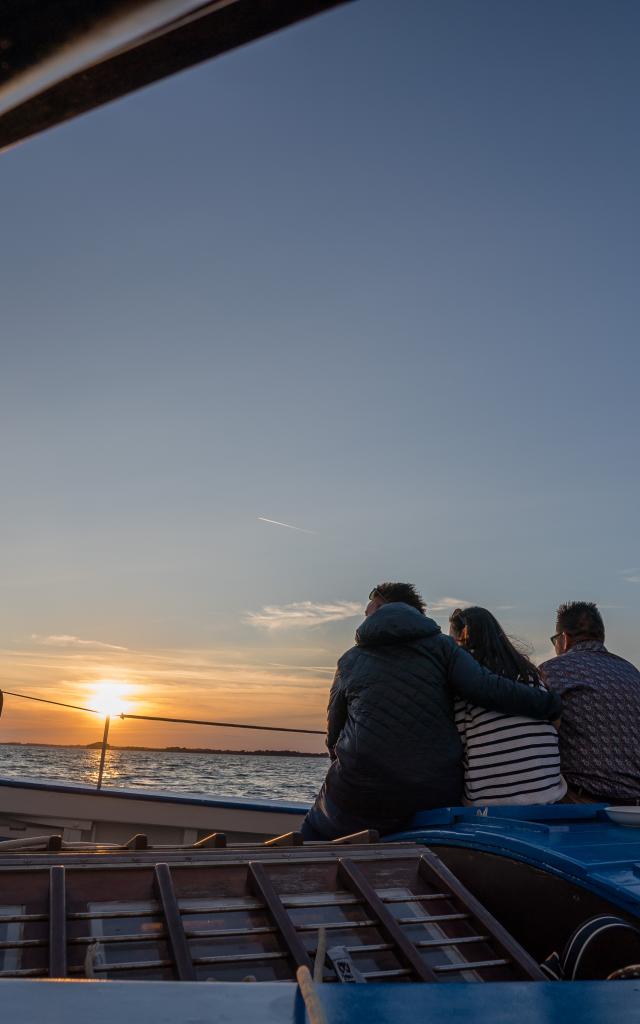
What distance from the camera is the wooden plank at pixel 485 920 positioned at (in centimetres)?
155

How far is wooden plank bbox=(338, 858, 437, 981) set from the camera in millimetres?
1487

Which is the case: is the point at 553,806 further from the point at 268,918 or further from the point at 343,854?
the point at 268,918

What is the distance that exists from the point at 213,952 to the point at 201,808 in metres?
3.65

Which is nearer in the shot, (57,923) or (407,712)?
(57,923)

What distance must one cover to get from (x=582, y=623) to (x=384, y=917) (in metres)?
1.90

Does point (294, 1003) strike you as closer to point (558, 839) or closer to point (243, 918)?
point (243, 918)

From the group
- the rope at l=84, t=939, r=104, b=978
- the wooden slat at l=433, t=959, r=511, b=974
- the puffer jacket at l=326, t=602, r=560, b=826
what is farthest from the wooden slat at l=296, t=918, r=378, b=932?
the puffer jacket at l=326, t=602, r=560, b=826

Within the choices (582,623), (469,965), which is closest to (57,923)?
(469,965)

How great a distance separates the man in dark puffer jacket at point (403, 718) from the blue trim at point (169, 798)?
216cm

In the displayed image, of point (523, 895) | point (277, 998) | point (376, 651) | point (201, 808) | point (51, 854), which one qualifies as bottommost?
point (201, 808)

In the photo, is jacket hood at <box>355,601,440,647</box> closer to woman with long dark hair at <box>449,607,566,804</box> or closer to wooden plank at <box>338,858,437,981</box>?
woman with long dark hair at <box>449,607,566,804</box>

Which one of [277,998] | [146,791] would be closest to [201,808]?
[146,791]

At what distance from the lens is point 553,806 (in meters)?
2.45

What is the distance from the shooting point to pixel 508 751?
268 centimetres
